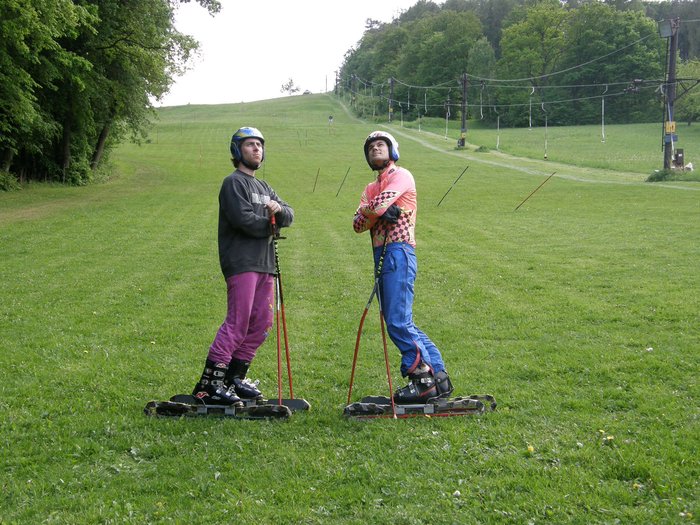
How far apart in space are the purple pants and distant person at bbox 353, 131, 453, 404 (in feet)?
3.47

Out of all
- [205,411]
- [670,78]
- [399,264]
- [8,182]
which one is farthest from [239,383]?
[670,78]

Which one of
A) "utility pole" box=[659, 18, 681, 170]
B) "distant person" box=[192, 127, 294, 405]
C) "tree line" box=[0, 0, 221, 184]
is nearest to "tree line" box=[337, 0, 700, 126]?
"utility pole" box=[659, 18, 681, 170]

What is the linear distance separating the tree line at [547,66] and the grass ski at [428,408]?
291ft

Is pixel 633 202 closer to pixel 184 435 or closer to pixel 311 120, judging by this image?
pixel 184 435

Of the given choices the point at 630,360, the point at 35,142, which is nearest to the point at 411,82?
the point at 35,142

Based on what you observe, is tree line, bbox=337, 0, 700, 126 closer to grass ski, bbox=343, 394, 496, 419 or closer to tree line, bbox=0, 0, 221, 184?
tree line, bbox=0, 0, 221, 184

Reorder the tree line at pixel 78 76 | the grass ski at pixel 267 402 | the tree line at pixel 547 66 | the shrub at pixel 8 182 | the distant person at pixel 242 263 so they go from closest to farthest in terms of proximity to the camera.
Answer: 1. the distant person at pixel 242 263
2. the grass ski at pixel 267 402
3. the tree line at pixel 78 76
4. the shrub at pixel 8 182
5. the tree line at pixel 547 66

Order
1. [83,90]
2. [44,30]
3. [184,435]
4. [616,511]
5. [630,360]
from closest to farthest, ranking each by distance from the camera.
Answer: [616,511], [184,435], [630,360], [44,30], [83,90]

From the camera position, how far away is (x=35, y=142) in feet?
105

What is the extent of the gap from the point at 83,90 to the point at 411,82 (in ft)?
321

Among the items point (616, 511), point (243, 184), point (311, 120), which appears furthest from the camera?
point (311, 120)

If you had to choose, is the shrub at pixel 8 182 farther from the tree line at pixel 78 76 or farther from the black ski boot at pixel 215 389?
the black ski boot at pixel 215 389

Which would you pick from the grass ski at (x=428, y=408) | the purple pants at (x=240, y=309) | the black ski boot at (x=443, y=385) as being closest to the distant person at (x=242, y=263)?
the purple pants at (x=240, y=309)

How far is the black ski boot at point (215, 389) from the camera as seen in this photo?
602 centimetres
